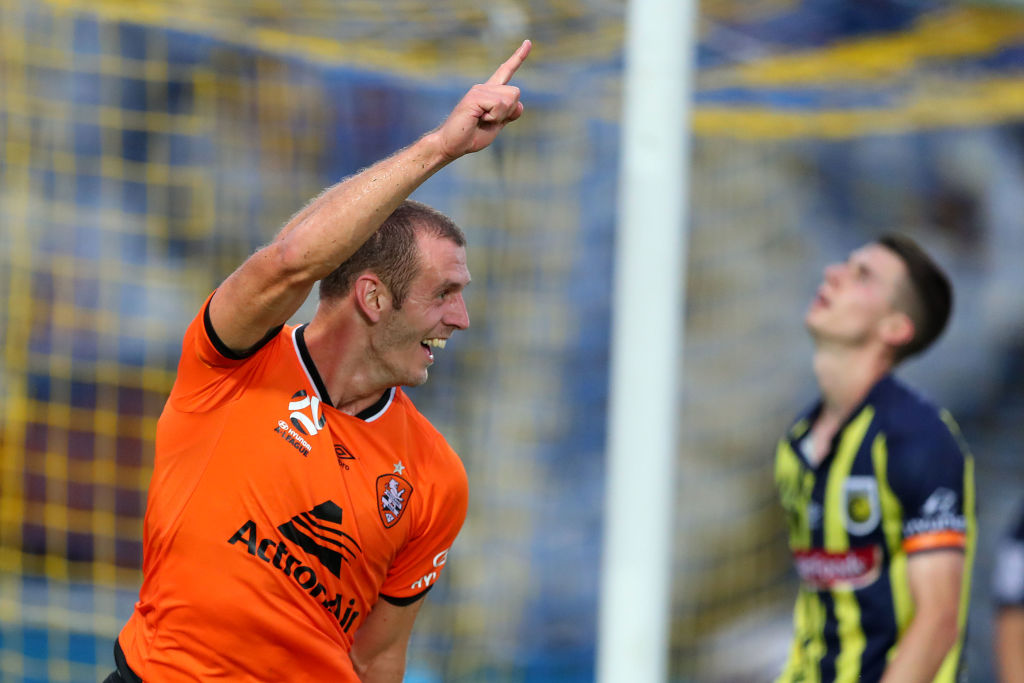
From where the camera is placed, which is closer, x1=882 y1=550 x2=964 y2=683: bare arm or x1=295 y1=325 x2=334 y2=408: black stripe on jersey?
x1=295 y1=325 x2=334 y2=408: black stripe on jersey

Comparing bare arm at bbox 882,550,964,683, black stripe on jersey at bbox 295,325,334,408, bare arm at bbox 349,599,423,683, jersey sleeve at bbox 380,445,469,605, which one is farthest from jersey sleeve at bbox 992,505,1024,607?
black stripe on jersey at bbox 295,325,334,408

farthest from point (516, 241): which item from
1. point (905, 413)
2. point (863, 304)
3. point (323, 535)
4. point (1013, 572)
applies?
point (323, 535)

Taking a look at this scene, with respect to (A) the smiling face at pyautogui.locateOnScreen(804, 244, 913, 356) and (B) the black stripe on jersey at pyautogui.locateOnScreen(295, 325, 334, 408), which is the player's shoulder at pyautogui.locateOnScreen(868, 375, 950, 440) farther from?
(B) the black stripe on jersey at pyautogui.locateOnScreen(295, 325, 334, 408)

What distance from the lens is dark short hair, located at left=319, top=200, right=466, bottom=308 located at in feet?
7.96

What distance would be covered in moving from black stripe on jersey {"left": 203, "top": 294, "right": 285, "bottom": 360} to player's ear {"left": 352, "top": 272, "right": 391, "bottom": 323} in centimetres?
26

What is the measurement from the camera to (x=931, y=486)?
3.16m

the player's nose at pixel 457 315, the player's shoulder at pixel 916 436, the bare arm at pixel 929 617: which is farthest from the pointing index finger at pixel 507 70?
the bare arm at pixel 929 617

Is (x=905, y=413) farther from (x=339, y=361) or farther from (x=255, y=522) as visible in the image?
(x=255, y=522)

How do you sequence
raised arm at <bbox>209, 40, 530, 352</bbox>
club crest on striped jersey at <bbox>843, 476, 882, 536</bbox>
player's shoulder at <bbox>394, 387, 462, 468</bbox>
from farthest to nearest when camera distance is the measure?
club crest on striped jersey at <bbox>843, 476, 882, 536</bbox>, player's shoulder at <bbox>394, 387, 462, 468</bbox>, raised arm at <bbox>209, 40, 530, 352</bbox>

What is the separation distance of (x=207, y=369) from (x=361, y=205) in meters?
0.57

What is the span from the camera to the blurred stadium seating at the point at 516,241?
615 cm

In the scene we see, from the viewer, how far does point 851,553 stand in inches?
132

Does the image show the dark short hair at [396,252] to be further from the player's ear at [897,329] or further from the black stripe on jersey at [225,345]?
the player's ear at [897,329]

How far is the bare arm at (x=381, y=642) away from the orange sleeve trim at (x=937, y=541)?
4.61 ft
